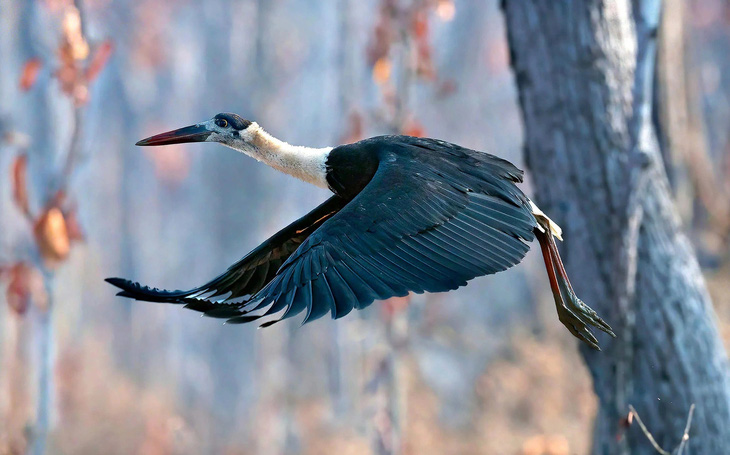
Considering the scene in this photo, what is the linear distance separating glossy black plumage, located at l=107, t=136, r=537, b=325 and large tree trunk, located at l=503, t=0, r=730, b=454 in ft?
2.88

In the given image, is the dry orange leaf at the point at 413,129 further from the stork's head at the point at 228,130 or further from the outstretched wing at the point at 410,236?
the outstretched wing at the point at 410,236

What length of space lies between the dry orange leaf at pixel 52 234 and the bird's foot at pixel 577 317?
319cm

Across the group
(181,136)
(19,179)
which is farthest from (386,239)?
(19,179)

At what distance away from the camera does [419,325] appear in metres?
15.0

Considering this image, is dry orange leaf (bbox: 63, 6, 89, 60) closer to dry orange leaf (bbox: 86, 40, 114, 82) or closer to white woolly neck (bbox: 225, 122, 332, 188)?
dry orange leaf (bbox: 86, 40, 114, 82)

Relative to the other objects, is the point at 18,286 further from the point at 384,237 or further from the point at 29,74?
the point at 384,237

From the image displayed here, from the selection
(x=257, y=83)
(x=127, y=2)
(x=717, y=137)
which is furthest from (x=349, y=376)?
(x=717, y=137)

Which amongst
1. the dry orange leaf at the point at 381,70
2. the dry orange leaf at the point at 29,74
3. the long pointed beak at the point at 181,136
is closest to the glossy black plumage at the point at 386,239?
the long pointed beak at the point at 181,136

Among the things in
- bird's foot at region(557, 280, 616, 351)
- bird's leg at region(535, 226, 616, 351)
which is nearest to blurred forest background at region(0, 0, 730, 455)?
Result: bird's leg at region(535, 226, 616, 351)

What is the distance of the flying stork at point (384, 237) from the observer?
363 centimetres

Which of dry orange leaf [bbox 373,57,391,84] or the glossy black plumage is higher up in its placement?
dry orange leaf [bbox 373,57,391,84]

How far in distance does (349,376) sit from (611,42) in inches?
378

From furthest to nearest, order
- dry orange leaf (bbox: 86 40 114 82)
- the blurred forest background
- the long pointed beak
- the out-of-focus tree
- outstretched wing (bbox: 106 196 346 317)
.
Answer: the blurred forest background → the out-of-focus tree → dry orange leaf (bbox: 86 40 114 82) → the long pointed beak → outstretched wing (bbox: 106 196 346 317)

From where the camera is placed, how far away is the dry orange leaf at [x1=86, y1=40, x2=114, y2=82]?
595 cm
